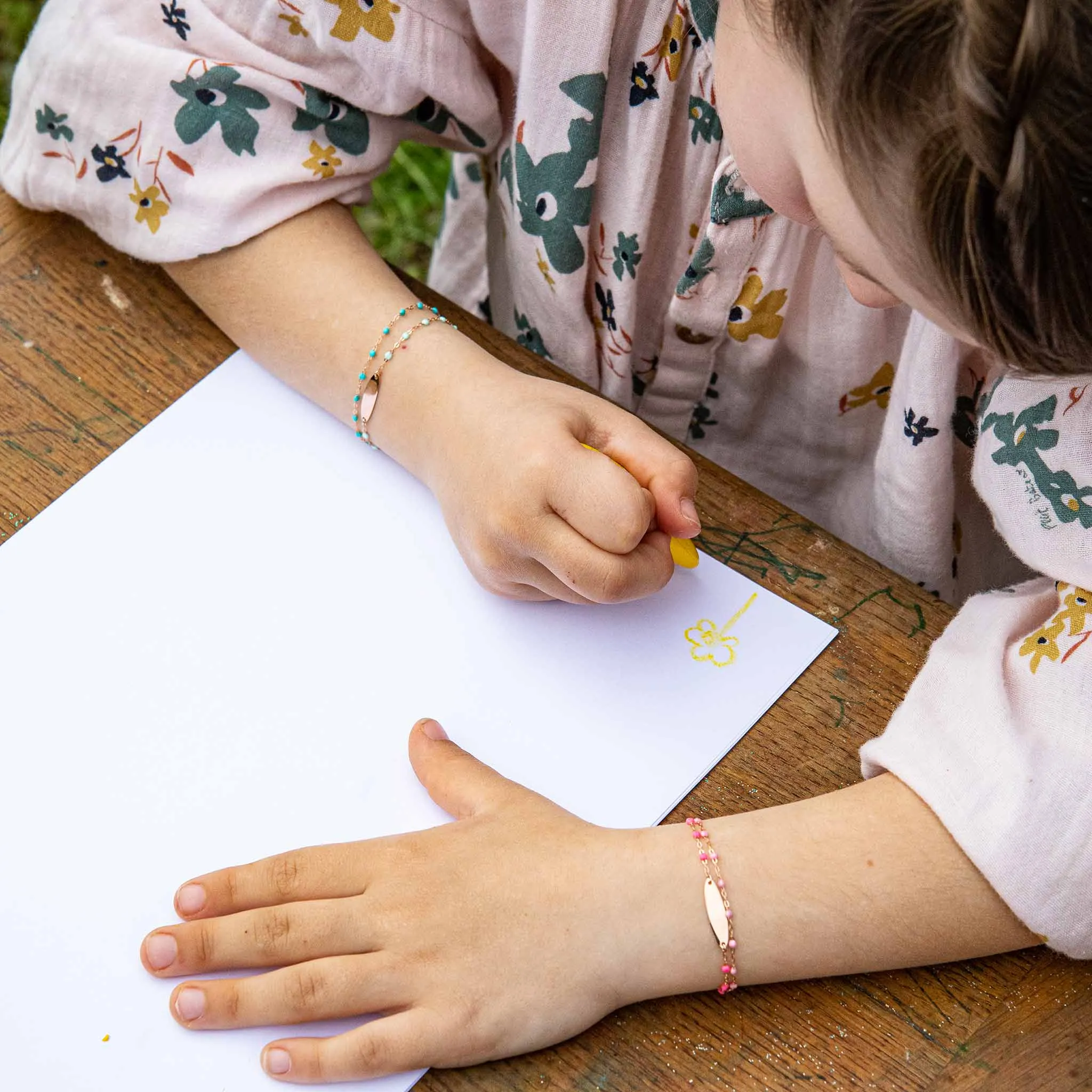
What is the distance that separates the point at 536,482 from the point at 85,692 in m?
0.22

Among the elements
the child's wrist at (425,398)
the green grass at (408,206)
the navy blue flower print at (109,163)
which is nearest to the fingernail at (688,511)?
the child's wrist at (425,398)

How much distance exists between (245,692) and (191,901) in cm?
10

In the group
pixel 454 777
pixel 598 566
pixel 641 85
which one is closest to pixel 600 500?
pixel 598 566

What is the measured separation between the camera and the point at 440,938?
47 centimetres

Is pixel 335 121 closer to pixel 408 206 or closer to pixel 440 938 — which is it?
pixel 440 938

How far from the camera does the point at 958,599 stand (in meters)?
0.79

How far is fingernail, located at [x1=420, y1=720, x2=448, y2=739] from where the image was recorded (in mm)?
520

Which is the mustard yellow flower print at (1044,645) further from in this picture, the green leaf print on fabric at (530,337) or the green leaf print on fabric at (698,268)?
the green leaf print on fabric at (530,337)

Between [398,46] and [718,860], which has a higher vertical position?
[398,46]

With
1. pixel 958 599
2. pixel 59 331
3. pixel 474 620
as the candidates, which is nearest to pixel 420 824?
pixel 474 620

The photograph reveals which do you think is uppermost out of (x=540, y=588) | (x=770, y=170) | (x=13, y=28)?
(x=770, y=170)

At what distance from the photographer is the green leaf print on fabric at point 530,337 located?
79cm

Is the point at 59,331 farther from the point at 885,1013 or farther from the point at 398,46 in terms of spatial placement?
the point at 885,1013

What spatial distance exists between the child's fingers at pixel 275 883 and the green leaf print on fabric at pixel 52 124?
16.1 inches
